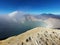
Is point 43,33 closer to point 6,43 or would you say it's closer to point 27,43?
point 27,43

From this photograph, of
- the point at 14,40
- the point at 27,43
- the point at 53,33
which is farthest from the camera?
the point at 53,33

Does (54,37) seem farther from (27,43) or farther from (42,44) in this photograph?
(27,43)

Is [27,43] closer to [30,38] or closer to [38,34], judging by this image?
[30,38]

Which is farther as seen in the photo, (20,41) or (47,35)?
(47,35)

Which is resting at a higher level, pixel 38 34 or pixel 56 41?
pixel 38 34

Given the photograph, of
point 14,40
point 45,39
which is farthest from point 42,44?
point 14,40

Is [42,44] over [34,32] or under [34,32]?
under

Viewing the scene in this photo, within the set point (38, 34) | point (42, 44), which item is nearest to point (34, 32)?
point (38, 34)

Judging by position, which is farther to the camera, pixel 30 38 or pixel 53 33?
pixel 53 33

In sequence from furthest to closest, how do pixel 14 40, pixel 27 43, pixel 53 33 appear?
pixel 53 33
pixel 14 40
pixel 27 43
